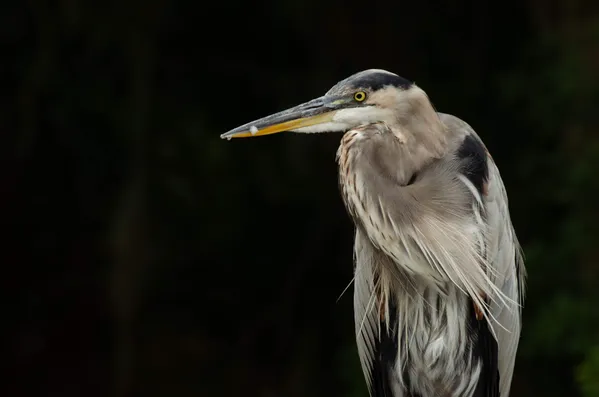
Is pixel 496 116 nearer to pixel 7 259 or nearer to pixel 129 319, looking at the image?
pixel 129 319

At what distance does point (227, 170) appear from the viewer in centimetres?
537

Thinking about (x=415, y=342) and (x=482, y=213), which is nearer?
(x=482, y=213)

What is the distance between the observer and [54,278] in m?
6.17

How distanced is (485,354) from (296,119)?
0.81 m

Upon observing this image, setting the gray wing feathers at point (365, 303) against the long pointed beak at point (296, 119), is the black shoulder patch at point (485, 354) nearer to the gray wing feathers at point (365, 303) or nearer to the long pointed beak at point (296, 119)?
the gray wing feathers at point (365, 303)

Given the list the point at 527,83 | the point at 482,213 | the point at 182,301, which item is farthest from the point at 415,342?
the point at 182,301

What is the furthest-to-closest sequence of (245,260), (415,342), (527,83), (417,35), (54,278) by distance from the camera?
1. (54,278)
2. (245,260)
3. (417,35)
4. (527,83)
5. (415,342)

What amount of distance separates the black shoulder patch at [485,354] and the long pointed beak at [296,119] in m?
0.67

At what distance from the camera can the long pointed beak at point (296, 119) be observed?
243 cm

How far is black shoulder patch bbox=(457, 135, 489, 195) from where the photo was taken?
2.59 m

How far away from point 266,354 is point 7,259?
1545mm

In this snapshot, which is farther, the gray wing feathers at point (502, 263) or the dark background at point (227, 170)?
the dark background at point (227, 170)

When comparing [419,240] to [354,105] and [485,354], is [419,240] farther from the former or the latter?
[485,354]

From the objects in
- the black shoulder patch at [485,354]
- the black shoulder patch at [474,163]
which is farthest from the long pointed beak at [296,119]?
the black shoulder patch at [485,354]
